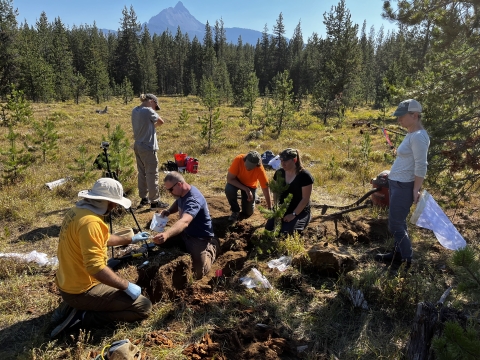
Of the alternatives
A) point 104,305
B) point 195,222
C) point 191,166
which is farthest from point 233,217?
point 191,166

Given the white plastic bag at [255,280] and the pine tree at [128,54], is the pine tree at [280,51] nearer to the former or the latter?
the pine tree at [128,54]

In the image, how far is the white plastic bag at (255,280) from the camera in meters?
3.48

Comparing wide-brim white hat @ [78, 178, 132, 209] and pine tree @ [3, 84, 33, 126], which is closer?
wide-brim white hat @ [78, 178, 132, 209]

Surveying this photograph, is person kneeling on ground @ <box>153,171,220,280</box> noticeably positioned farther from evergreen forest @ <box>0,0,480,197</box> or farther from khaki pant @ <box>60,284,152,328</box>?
evergreen forest @ <box>0,0,480,197</box>

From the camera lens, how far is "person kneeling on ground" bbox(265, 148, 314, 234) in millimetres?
4375

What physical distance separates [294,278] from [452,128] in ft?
10.2

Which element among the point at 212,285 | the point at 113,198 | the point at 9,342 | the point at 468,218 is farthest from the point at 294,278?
the point at 468,218

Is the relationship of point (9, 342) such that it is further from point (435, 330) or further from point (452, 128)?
point (452, 128)

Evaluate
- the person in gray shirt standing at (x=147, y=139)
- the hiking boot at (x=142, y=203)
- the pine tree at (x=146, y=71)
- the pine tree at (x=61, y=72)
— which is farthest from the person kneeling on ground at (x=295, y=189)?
the pine tree at (x=146, y=71)

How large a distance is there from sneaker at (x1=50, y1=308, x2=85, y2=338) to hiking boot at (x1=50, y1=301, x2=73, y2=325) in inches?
3.5

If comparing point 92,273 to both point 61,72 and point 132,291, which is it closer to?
point 132,291

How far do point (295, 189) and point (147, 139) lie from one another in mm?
2604

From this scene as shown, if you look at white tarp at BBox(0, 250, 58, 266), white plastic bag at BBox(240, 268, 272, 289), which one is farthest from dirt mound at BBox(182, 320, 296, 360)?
white tarp at BBox(0, 250, 58, 266)

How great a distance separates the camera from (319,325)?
2.93 meters
